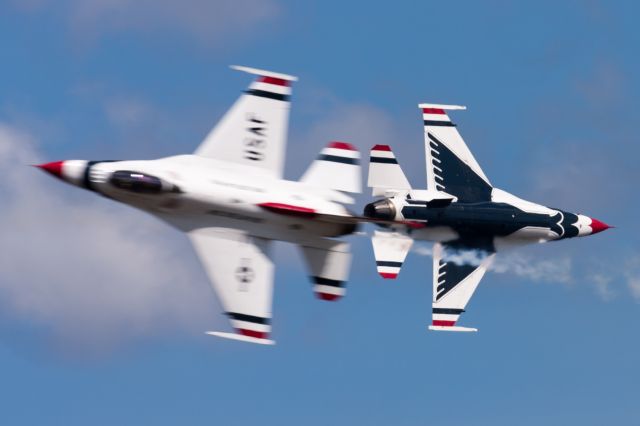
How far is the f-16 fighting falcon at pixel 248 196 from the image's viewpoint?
171ft

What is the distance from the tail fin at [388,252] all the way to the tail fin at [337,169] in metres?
2.09

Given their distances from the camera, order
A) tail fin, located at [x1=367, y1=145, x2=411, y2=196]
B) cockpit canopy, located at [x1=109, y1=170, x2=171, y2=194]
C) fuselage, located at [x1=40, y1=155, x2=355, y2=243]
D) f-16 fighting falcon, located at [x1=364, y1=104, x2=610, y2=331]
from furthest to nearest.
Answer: tail fin, located at [x1=367, y1=145, x2=411, y2=196], f-16 fighting falcon, located at [x1=364, y1=104, x2=610, y2=331], fuselage, located at [x1=40, y1=155, x2=355, y2=243], cockpit canopy, located at [x1=109, y1=170, x2=171, y2=194]

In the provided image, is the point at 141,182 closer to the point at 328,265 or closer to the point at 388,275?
the point at 328,265

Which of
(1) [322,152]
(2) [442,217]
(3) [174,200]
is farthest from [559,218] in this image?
(3) [174,200]

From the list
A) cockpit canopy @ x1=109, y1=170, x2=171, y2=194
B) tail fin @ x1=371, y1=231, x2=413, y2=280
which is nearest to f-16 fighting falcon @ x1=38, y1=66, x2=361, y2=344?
cockpit canopy @ x1=109, y1=170, x2=171, y2=194

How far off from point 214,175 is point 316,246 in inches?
148

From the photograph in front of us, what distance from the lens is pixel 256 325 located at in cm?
5300

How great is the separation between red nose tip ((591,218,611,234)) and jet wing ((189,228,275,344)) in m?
12.1

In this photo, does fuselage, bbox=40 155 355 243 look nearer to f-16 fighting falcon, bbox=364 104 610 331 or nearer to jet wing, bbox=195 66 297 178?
jet wing, bbox=195 66 297 178

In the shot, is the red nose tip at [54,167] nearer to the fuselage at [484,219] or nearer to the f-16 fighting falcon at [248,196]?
the f-16 fighting falcon at [248,196]

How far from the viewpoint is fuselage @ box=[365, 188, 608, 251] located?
55375 mm

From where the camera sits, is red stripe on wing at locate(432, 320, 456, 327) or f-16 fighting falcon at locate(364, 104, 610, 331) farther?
red stripe on wing at locate(432, 320, 456, 327)

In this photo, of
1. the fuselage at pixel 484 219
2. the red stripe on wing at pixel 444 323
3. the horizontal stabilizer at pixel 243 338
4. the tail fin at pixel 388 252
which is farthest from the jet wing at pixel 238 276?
the red stripe on wing at pixel 444 323

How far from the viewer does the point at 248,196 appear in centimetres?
5234
